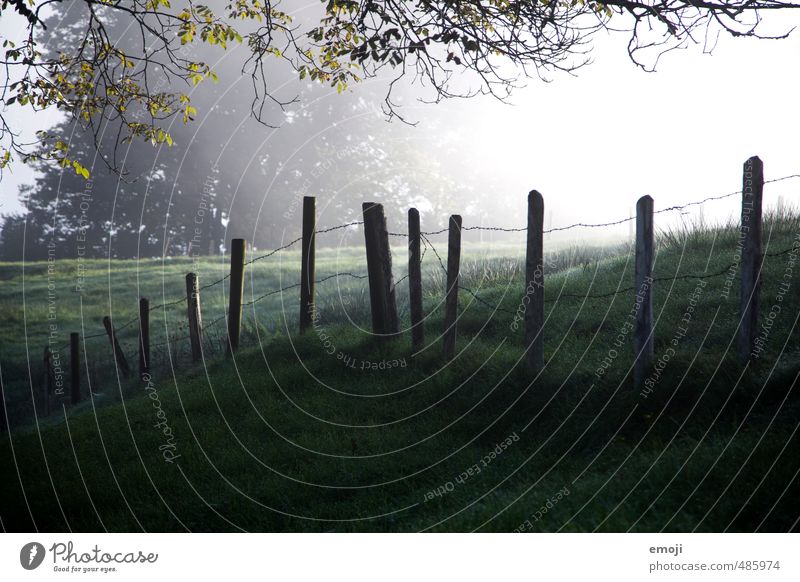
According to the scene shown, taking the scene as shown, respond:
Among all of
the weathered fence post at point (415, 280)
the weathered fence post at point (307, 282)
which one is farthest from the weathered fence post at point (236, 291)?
the weathered fence post at point (415, 280)

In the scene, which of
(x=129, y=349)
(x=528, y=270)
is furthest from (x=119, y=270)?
(x=528, y=270)

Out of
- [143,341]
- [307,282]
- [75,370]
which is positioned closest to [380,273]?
[307,282]

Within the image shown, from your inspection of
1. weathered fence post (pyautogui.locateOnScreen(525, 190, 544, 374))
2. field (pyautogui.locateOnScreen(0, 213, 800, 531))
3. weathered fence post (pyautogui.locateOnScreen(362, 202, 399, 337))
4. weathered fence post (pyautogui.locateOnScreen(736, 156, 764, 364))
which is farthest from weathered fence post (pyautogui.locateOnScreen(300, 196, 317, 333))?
weathered fence post (pyautogui.locateOnScreen(736, 156, 764, 364))

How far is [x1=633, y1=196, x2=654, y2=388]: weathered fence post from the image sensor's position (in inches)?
288

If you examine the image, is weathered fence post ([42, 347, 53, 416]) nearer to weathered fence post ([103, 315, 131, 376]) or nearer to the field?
weathered fence post ([103, 315, 131, 376])

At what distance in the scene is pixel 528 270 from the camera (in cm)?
818

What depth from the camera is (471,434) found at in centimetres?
728

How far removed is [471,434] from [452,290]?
2.51m

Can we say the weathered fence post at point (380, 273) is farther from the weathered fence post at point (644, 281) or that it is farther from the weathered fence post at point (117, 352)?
the weathered fence post at point (117, 352)

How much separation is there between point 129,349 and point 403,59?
1018 cm

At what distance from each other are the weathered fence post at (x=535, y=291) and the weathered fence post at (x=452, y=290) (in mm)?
1141

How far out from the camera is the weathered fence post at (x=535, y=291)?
26.5ft

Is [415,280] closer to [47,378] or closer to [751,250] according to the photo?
[751,250]

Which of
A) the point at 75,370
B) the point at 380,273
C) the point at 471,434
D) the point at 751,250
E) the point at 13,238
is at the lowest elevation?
the point at 75,370
